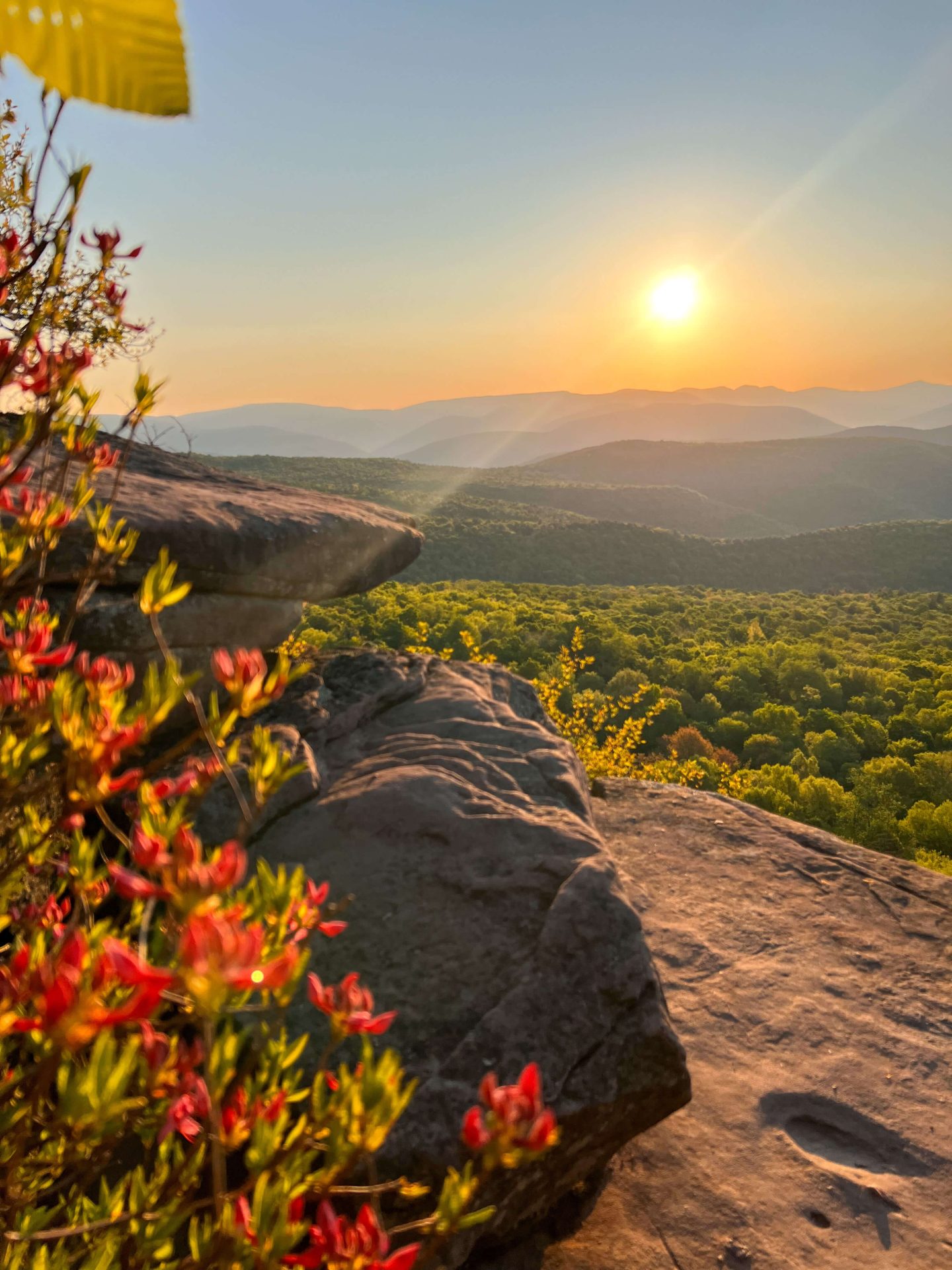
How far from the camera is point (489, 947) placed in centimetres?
415

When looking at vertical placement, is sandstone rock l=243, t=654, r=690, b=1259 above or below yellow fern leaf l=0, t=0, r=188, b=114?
below

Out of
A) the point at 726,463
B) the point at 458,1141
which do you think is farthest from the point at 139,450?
the point at 726,463

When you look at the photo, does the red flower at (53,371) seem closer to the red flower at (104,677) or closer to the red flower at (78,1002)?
the red flower at (104,677)

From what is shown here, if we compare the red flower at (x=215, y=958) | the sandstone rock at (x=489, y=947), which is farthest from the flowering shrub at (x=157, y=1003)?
the sandstone rock at (x=489, y=947)

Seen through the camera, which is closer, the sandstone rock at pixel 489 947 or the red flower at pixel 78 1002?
the red flower at pixel 78 1002

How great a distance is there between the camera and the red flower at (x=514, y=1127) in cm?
150

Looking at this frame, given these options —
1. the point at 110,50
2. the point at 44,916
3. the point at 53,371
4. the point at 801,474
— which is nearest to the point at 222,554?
the point at 53,371

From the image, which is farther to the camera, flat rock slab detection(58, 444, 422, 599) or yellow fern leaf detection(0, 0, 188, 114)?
flat rock slab detection(58, 444, 422, 599)

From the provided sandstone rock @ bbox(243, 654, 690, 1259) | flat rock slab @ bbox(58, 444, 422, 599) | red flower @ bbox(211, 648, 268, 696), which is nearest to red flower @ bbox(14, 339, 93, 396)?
red flower @ bbox(211, 648, 268, 696)

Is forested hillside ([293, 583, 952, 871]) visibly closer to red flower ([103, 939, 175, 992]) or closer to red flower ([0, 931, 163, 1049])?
red flower ([0, 931, 163, 1049])

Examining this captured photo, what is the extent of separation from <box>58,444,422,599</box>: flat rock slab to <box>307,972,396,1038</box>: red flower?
3.66 meters

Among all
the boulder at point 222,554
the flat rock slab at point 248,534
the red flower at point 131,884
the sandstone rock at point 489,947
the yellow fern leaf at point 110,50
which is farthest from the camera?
the flat rock slab at point 248,534

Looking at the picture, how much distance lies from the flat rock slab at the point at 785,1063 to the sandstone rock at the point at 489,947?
519 mm

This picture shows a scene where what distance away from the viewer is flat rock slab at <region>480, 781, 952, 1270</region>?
403 centimetres
